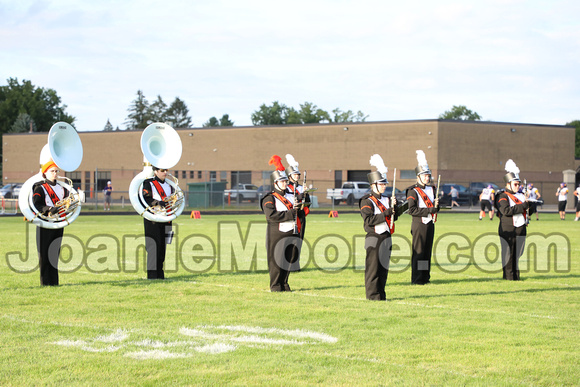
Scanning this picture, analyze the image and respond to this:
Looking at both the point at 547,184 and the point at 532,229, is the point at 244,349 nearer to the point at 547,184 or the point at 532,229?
the point at 532,229

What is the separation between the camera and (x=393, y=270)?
13.2 meters

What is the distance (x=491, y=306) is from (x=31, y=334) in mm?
5714

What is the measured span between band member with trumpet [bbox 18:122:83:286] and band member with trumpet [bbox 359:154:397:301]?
4.47 m

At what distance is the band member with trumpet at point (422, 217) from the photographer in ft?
37.5

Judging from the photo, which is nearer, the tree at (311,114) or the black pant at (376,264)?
the black pant at (376,264)

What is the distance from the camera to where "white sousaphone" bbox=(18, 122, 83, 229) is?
1018 cm

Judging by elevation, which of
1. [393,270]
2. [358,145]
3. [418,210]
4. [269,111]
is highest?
[269,111]

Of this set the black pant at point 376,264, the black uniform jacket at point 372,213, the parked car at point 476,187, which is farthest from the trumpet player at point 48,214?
the parked car at point 476,187

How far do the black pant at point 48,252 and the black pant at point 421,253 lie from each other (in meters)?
5.66

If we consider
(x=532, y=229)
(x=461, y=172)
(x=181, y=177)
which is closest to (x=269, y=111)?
(x=181, y=177)

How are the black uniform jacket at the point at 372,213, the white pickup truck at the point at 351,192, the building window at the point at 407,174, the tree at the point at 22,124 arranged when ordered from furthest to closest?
1. the tree at the point at 22,124
2. the building window at the point at 407,174
3. the white pickup truck at the point at 351,192
4. the black uniform jacket at the point at 372,213

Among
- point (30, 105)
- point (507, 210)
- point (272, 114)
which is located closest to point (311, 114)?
point (272, 114)

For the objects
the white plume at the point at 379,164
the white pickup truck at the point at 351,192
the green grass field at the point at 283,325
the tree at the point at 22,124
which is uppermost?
the tree at the point at 22,124

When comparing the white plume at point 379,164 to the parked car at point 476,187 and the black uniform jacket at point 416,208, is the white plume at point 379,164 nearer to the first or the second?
the black uniform jacket at point 416,208
